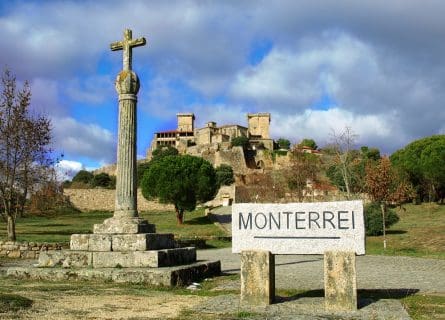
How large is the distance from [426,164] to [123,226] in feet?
136

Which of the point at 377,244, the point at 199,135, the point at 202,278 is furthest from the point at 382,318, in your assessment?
the point at 199,135

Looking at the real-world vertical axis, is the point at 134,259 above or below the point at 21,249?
above

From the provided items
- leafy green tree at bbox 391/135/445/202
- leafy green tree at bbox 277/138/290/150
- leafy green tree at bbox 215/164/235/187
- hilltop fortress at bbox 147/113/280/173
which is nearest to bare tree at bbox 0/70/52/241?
leafy green tree at bbox 391/135/445/202

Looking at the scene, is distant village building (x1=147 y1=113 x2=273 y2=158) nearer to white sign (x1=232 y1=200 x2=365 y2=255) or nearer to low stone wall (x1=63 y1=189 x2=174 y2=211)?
low stone wall (x1=63 y1=189 x2=174 y2=211)

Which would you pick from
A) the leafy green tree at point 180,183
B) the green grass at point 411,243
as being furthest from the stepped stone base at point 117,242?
the leafy green tree at point 180,183

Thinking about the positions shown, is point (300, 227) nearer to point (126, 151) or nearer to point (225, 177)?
point (126, 151)

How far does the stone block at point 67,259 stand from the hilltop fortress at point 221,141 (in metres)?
69.5

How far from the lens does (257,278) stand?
6.71 metres

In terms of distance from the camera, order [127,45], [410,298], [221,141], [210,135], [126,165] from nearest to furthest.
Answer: [410,298] → [126,165] → [127,45] → [221,141] → [210,135]

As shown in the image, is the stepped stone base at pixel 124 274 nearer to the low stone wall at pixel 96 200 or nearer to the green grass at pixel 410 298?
the green grass at pixel 410 298

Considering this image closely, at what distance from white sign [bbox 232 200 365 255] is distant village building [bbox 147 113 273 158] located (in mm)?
81545

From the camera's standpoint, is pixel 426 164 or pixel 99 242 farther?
pixel 426 164

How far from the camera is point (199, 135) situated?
101 metres

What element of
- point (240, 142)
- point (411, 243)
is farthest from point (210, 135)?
point (411, 243)
